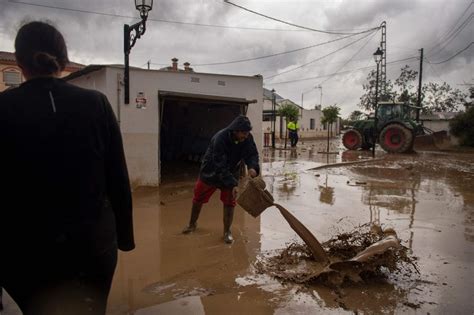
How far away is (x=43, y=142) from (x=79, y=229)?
372mm

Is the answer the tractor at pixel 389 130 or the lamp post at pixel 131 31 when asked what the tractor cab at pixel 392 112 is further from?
the lamp post at pixel 131 31

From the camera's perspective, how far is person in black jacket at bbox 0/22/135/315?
147 centimetres

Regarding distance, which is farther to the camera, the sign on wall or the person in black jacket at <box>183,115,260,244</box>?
the sign on wall

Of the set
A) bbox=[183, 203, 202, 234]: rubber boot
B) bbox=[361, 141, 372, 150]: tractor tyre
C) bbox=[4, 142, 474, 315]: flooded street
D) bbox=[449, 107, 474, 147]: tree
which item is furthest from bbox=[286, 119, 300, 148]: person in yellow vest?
bbox=[183, 203, 202, 234]: rubber boot

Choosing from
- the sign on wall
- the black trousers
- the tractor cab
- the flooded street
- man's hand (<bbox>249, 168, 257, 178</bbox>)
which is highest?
the tractor cab

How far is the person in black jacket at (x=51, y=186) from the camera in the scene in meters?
1.47

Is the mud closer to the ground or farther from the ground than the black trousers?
closer to the ground

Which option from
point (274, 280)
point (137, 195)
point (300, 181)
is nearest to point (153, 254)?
point (274, 280)

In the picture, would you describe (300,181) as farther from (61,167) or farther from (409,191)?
(61,167)

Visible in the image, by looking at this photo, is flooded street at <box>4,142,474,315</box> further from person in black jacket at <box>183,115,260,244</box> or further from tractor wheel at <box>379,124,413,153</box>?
tractor wheel at <box>379,124,413,153</box>

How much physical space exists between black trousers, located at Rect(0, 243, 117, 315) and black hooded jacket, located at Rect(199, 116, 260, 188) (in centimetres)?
340

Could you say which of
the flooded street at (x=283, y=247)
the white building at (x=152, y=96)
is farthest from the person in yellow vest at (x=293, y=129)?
the flooded street at (x=283, y=247)

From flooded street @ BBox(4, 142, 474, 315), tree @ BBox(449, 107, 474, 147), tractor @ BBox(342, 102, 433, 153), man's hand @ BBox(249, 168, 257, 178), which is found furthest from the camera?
tree @ BBox(449, 107, 474, 147)

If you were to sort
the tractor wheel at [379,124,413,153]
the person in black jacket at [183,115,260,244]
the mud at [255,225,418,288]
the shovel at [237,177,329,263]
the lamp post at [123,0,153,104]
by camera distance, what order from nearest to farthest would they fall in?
the mud at [255,225,418,288] → the shovel at [237,177,329,263] → the person in black jacket at [183,115,260,244] → the lamp post at [123,0,153,104] → the tractor wheel at [379,124,413,153]
